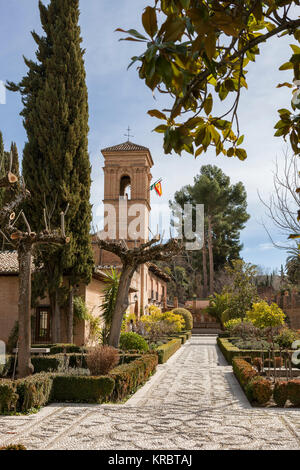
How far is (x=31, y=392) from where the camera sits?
7707 millimetres

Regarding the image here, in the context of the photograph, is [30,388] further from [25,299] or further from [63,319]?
[63,319]

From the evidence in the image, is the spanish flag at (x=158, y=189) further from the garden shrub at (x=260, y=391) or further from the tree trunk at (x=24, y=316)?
the garden shrub at (x=260, y=391)

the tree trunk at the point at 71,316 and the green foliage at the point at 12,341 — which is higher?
the tree trunk at the point at 71,316

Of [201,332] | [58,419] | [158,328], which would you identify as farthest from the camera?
[201,332]

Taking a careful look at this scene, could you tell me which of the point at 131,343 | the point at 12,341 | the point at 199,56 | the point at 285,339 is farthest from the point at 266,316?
the point at 199,56

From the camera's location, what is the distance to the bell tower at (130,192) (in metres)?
28.7

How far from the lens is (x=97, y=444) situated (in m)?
5.41

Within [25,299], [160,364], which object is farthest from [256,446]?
[160,364]

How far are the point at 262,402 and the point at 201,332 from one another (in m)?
33.3

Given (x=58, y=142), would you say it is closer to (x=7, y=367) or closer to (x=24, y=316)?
(x=7, y=367)

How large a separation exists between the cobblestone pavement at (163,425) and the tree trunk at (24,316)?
4.35 ft

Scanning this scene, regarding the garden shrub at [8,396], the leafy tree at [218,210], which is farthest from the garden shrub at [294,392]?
the leafy tree at [218,210]

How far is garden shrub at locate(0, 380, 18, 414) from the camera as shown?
7379 mm

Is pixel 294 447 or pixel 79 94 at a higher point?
pixel 79 94
